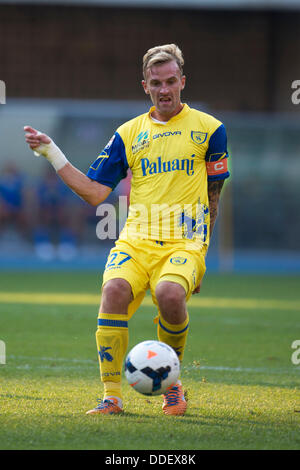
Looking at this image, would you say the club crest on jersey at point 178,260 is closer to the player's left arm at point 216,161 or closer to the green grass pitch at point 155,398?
the player's left arm at point 216,161

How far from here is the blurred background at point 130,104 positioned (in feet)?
63.2

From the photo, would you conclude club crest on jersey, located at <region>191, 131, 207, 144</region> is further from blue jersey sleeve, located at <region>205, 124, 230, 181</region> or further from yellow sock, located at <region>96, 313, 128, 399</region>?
yellow sock, located at <region>96, 313, 128, 399</region>

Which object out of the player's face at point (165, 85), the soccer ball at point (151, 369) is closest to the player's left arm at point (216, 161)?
the player's face at point (165, 85)

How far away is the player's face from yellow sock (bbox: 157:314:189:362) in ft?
4.06

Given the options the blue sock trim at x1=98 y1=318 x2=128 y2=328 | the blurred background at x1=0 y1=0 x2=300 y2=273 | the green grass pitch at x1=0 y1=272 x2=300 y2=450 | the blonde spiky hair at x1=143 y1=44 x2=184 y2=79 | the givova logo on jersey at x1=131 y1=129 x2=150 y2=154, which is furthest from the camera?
the blurred background at x1=0 y1=0 x2=300 y2=273

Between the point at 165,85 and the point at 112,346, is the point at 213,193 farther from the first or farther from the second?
the point at 112,346

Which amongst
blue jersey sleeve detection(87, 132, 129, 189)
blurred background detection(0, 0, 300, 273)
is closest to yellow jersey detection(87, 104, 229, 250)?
blue jersey sleeve detection(87, 132, 129, 189)

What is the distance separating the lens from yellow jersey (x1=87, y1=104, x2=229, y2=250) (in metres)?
5.09

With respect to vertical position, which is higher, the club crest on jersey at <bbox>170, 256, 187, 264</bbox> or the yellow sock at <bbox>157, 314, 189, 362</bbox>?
the club crest on jersey at <bbox>170, 256, 187, 264</bbox>

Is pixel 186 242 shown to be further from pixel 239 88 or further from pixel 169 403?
pixel 239 88

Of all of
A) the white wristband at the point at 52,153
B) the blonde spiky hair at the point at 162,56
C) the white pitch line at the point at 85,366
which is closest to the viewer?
the white wristband at the point at 52,153

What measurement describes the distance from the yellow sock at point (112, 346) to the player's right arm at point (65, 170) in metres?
0.76
